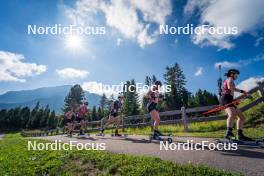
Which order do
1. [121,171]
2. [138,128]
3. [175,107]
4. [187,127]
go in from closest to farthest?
[121,171] < [187,127] < [138,128] < [175,107]

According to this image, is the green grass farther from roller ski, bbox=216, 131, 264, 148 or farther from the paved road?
roller ski, bbox=216, 131, 264, 148

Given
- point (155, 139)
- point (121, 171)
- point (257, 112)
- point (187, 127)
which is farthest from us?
point (187, 127)

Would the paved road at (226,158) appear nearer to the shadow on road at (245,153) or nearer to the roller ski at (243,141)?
the shadow on road at (245,153)

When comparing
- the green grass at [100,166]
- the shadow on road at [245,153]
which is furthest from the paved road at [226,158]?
the green grass at [100,166]

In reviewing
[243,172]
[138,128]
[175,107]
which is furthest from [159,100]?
[175,107]

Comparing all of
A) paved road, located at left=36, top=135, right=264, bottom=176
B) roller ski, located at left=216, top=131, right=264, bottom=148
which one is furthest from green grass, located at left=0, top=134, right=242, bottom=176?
roller ski, located at left=216, top=131, right=264, bottom=148

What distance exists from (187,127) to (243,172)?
9.92m

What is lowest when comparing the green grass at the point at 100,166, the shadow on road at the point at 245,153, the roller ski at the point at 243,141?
the green grass at the point at 100,166

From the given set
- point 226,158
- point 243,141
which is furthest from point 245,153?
point 243,141

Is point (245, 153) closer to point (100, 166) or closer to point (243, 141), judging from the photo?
point (243, 141)

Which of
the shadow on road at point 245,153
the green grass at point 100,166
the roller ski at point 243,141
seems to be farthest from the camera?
the roller ski at point 243,141

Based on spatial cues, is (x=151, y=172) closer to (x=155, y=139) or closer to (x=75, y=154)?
(x=75, y=154)

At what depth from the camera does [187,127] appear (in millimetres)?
14742

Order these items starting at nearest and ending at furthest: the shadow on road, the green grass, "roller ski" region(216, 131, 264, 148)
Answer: the green grass, the shadow on road, "roller ski" region(216, 131, 264, 148)
